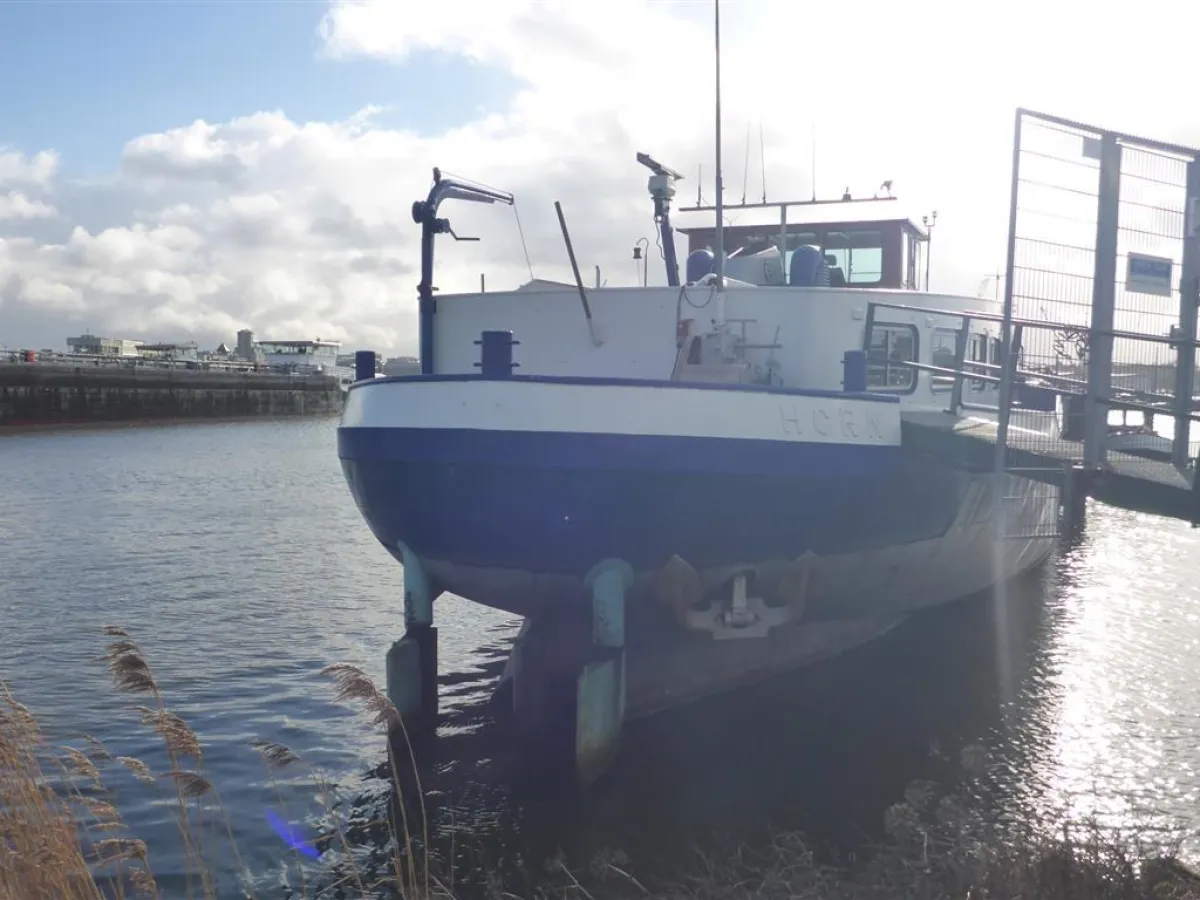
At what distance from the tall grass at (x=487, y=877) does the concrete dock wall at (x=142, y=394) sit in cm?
4682

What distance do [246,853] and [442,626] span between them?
6.33 m

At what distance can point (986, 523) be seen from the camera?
11.4 m

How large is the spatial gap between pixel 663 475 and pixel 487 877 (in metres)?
2.93

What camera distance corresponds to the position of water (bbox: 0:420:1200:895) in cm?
754

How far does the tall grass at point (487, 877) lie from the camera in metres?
4.56

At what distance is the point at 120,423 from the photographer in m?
53.7

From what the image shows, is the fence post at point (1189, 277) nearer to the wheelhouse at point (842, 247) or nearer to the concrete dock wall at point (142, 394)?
the wheelhouse at point (842, 247)

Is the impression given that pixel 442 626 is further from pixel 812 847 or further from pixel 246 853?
pixel 812 847

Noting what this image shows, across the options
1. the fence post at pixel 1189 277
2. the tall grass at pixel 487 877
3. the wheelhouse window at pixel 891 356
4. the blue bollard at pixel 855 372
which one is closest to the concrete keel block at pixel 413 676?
the tall grass at pixel 487 877

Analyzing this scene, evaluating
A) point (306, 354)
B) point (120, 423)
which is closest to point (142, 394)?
point (120, 423)

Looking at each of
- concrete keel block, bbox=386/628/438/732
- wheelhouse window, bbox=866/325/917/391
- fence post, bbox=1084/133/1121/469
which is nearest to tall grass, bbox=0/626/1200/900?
concrete keel block, bbox=386/628/438/732

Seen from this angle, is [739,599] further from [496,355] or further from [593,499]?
[496,355]

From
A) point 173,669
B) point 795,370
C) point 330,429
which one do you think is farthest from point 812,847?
point 330,429

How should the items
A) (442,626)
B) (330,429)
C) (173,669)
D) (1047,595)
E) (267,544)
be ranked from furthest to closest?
(330,429) → (267,544) → (1047,595) → (442,626) → (173,669)
